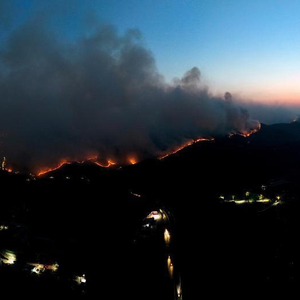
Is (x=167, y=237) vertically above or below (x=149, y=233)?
below

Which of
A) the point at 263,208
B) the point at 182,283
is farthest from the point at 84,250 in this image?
the point at 263,208

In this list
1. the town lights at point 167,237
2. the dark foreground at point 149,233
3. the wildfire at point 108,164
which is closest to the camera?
the dark foreground at point 149,233

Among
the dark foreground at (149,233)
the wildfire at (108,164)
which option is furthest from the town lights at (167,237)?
the wildfire at (108,164)

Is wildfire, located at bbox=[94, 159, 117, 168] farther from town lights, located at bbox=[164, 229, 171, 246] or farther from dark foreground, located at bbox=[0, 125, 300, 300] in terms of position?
town lights, located at bbox=[164, 229, 171, 246]

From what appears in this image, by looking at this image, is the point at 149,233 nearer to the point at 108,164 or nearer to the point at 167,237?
the point at 167,237

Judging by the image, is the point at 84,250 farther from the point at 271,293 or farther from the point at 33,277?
the point at 271,293

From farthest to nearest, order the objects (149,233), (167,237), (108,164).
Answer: (108,164)
(149,233)
(167,237)

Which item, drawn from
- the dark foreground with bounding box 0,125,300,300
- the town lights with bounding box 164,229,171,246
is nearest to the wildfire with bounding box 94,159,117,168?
the dark foreground with bounding box 0,125,300,300

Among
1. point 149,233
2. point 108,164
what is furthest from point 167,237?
point 108,164

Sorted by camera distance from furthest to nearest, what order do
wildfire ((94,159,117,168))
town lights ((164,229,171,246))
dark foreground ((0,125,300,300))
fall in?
wildfire ((94,159,117,168)) < town lights ((164,229,171,246)) < dark foreground ((0,125,300,300))

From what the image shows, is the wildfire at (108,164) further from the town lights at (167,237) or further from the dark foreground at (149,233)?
the town lights at (167,237)

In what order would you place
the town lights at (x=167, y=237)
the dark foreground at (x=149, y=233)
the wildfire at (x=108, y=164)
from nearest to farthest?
1. the dark foreground at (x=149, y=233)
2. the town lights at (x=167, y=237)
3. the wildfire at (x=108, y=164)
